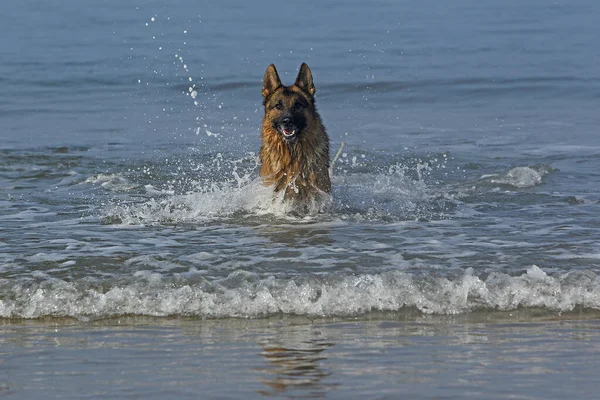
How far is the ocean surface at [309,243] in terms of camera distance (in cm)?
499

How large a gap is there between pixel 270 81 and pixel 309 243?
2.40 meters

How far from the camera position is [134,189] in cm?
1112

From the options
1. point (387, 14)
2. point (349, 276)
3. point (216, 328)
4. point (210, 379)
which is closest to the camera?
point (210, 379)

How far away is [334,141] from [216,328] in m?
8.87

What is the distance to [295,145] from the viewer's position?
32.1ft

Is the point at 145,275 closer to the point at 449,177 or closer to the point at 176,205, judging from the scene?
the point at 176,205

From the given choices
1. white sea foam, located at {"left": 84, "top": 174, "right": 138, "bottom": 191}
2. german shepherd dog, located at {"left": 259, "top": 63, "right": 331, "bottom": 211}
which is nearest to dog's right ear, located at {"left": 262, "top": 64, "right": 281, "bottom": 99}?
german shepherd dog, located at {"left": 259, "top": 63, "right": 331, "bottom": 211}

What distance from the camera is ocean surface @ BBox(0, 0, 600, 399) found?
4.99 metres

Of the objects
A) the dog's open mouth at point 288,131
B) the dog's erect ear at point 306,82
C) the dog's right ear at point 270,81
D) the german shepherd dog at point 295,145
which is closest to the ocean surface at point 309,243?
the german shepherd dog at point 295,145

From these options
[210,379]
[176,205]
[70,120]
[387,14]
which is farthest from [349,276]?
[387,14]

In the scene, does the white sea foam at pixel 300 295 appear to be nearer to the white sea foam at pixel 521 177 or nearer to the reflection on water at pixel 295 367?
the reflection on water at pixel 295 367

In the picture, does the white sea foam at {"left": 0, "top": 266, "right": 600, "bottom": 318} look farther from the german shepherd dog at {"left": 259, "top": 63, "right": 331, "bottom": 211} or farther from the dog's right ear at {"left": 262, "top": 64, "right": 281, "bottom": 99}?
the dog's right ear at {"left": 262, "top": 64, "right": 281, "bottom": 99}

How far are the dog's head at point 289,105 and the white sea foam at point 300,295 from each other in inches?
122

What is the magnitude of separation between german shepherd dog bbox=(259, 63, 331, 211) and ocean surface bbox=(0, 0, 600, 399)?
0.67ft
